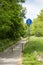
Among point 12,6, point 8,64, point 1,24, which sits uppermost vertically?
point 12,6

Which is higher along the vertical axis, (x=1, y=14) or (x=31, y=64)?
(x=1, y=14)

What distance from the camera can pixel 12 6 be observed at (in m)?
31.2

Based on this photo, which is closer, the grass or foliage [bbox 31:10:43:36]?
the grass

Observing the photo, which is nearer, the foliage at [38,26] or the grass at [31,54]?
the grass at [31,54]

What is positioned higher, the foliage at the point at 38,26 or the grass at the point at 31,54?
the foliage at the point at 38,26

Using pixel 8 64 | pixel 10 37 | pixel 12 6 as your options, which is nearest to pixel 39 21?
pixel 10 37

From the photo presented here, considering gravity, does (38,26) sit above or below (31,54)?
above

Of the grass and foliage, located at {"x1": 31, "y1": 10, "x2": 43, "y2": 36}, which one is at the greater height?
foliage, located at {"x1": 31, "y1": 10, "x2": 43, "y2": 36}

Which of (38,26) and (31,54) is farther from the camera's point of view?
(38,26)

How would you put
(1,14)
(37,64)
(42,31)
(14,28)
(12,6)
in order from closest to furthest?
(37,64) < (1,14) < (12,6) < (14,28) < (42,31)

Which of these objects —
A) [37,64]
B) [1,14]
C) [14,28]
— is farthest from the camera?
[14,28]

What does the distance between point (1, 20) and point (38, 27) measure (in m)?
68.1

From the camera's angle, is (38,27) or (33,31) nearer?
(38,27)

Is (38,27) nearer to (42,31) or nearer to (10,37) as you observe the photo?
(42,31)
